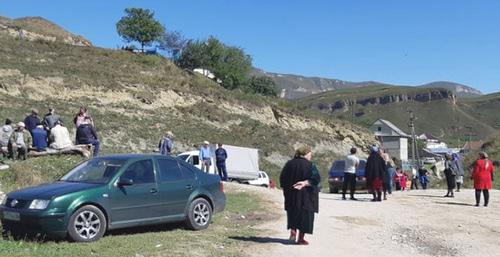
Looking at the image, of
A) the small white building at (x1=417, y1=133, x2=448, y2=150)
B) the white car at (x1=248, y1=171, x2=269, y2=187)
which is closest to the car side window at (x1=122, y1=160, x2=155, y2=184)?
the white car at (x1=248, y1=171, x2=269, y2=187)

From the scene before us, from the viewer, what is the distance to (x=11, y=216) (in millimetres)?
9359

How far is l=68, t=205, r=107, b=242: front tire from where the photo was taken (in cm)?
934

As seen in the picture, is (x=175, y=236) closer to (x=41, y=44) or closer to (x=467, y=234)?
(x=467, y=234)

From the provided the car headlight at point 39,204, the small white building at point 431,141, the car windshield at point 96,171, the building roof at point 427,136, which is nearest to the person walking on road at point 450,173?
the car windshield at point 96,171

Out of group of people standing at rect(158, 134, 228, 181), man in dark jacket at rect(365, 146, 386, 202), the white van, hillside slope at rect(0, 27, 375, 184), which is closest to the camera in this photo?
man in dark jacket at rect(365, 146, 386, 202)

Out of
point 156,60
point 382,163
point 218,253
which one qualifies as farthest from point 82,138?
point 156,60

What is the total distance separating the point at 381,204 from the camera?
17531 millimetres

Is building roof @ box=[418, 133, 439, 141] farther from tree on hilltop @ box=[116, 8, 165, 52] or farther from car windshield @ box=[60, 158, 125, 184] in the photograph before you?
car windshield @ box=[60, 158, 125, 184]

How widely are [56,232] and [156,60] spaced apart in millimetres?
49822

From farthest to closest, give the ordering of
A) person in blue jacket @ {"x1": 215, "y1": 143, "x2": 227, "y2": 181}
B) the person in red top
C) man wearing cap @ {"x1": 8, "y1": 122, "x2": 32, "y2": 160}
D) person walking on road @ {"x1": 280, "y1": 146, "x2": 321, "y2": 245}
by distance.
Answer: person in blue jacket @ {"x1": 215, "y1": 143, "x2": 227, "y2": 181} < the person in red top < man wearing cap @ {"x1": 8, "y1": 122, "x2": 32, "y2": 160} < person walking on road @ {"x1": 280, "y1": 146, "x2": 321, "y2": 245}

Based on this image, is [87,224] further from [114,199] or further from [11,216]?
[11,216]

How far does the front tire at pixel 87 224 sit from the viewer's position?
934 centimetres

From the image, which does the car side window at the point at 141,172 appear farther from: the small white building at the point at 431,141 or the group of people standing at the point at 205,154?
the small white building at the point at 431,141

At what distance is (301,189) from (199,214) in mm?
2400
